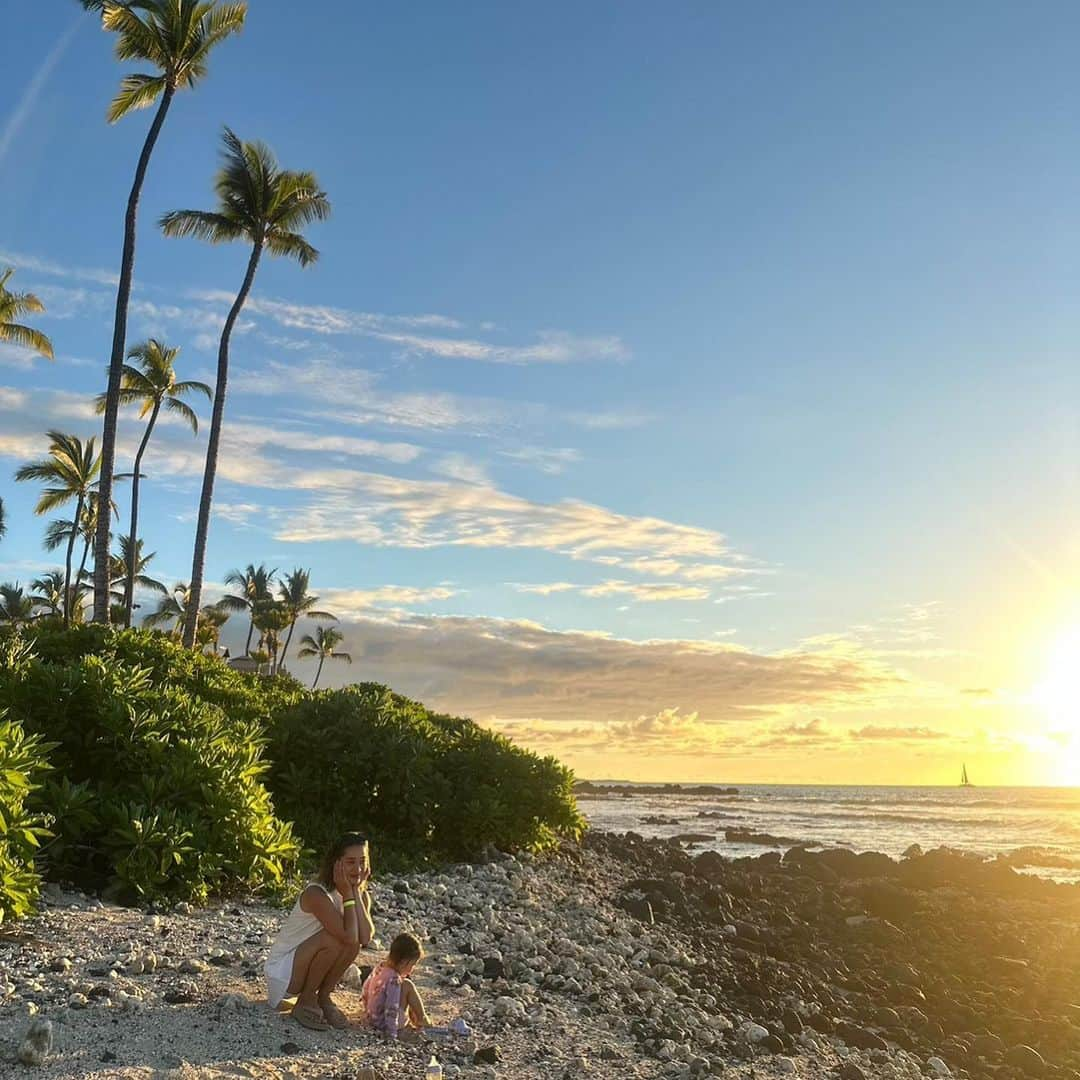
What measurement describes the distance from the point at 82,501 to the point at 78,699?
1662 inches

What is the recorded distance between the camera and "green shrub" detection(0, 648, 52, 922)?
22.3 ft

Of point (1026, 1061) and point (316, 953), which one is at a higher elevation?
point (316, 953)

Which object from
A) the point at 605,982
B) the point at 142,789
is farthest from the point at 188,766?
the point at 605,982

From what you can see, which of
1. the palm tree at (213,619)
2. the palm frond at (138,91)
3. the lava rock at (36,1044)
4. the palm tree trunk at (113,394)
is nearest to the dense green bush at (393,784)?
the lava rock at (36,1044)

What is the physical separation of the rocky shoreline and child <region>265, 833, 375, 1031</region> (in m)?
0.15

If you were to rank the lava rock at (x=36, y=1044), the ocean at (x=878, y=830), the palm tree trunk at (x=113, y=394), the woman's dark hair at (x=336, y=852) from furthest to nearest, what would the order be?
the ocean at (x=878, y=830)
the palm tree trunk at (x=113, y=394)
the woman's dark hair at (x=336, y=852)
the lava rock at (x=36, y=1044)

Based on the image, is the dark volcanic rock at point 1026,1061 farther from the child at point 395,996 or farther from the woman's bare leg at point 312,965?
the woman's bare leg at point 312,965

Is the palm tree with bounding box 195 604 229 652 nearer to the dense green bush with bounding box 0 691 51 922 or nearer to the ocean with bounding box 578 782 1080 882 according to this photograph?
the ocean with bounding box 578 782 1080 882

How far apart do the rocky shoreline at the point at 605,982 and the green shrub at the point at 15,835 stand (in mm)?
273

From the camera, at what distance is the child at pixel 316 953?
6.58 metres

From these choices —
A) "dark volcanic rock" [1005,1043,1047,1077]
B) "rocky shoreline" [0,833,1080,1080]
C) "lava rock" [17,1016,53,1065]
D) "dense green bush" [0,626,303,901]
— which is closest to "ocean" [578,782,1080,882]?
"rocky shoreline" [0,833,1080,1080]

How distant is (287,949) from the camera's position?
6672 mm

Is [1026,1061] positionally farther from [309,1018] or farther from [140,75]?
[140,75]

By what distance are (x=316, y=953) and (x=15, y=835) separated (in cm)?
254
